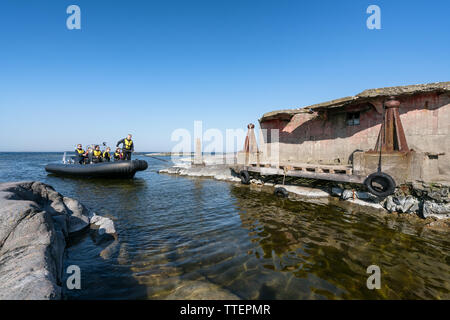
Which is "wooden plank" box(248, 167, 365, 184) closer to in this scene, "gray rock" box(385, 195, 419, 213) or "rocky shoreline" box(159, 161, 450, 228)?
"rocky shoreline" box(159, 161, 450, 228)

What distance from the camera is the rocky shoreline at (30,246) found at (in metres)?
2.51

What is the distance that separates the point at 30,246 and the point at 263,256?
428 centimetres

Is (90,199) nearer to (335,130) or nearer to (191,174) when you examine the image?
(191,174)

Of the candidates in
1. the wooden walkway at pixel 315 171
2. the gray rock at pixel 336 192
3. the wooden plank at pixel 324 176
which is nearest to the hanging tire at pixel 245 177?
the wooden walkway at pixel 315 171

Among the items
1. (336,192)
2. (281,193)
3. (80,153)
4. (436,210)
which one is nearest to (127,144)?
(80,153)

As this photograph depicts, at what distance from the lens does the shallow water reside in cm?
341

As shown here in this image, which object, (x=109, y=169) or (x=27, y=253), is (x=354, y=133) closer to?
(x=27, y=253)

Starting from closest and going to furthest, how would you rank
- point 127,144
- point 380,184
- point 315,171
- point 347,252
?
point 347,252 → point 380,184 → point 315,171 → point 127,144

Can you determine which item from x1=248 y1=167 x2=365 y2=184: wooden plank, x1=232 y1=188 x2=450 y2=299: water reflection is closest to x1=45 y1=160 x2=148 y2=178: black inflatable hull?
x1=248 y1=167 x2=365 y2=184: wooden plank

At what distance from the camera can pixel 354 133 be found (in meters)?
11.3

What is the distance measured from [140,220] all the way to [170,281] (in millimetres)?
3894

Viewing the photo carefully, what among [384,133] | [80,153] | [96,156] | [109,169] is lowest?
[109,169]

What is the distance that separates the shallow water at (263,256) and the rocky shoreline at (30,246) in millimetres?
467

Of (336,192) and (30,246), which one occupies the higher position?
(30,246)
